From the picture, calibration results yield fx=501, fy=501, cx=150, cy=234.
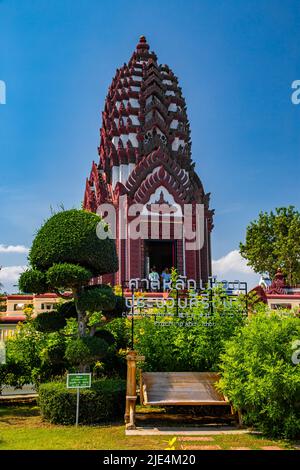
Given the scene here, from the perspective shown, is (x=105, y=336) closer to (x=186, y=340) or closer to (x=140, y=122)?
(x=186, y=340)

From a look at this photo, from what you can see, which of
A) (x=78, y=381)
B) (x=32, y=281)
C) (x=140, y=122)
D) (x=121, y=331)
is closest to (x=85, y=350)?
(x=78, y=381)

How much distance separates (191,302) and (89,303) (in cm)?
323

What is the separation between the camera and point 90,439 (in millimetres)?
8703

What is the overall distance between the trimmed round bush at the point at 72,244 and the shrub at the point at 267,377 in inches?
138

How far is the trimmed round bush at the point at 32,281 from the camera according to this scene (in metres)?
10.9

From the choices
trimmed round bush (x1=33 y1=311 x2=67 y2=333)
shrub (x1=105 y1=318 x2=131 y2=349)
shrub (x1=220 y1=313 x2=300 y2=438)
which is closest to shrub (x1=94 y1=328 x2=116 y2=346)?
trimmed round bush (x1=33 y1=311 x2=67 y2=333)

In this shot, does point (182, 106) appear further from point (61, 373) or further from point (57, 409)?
point (57, 409)

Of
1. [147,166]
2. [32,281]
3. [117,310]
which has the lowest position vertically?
[117,310]

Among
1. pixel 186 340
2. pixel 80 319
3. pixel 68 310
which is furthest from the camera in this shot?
pixel 186 340

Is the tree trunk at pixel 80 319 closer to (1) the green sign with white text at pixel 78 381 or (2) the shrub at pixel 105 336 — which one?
(2) the shrub at pixel 105 336

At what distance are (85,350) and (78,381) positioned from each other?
74 cm

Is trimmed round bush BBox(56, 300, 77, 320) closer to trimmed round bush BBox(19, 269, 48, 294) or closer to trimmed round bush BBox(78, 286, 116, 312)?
trimmed round bush BBox(78, 286, 116, 312)

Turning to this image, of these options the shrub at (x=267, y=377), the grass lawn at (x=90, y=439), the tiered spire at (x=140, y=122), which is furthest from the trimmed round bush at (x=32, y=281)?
the tiered spire at (x=140, y=122)

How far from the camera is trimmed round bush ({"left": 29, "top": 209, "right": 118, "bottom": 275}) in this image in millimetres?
10953
